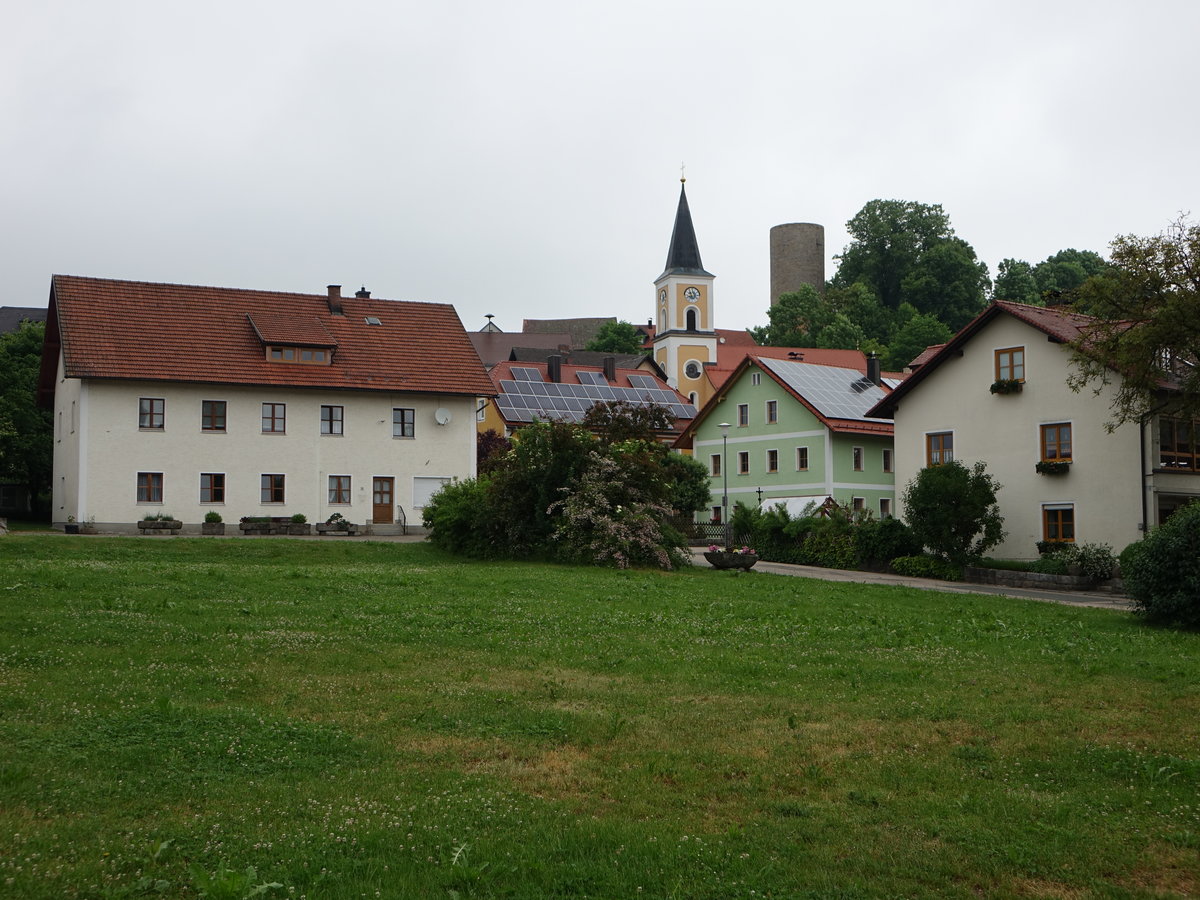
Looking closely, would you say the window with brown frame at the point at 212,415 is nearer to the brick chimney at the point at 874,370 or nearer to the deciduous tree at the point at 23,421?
the deciduous tree at the point at 23,421

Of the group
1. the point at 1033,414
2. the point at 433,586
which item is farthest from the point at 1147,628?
the point at 1033,414

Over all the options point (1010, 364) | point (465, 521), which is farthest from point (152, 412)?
point (1010, 364)

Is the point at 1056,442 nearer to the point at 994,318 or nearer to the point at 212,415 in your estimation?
the point at 994,318

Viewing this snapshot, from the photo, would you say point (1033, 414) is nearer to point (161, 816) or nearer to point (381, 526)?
point (381, 526)

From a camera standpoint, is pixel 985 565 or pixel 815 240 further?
pixel 815 240

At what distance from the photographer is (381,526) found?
46469mm

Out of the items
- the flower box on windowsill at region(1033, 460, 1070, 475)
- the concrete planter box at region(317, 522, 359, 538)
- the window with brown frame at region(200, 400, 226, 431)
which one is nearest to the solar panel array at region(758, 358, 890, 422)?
the flower box on windowsill at region(1033, 460, 1070, 475)

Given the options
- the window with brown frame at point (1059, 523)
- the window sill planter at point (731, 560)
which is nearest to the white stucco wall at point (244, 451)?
the window sill planter at point (731, 560)

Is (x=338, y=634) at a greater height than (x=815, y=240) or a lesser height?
lesser

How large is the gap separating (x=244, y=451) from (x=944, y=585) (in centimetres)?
2730

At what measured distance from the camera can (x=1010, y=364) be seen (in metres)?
37.5

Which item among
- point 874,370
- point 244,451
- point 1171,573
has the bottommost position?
point 1171,573

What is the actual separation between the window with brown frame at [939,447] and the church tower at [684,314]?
195 feet

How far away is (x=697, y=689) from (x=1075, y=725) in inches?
130
